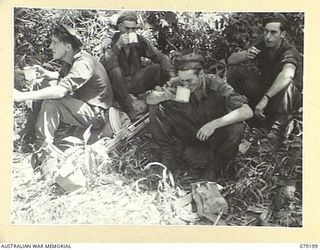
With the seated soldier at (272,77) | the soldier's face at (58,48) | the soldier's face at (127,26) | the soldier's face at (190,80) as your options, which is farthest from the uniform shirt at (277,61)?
the soldier's face at (58,48)

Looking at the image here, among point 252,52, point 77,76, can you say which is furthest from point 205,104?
point 77,76

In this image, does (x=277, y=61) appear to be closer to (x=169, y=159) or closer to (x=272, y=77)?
(x=272, y=77)

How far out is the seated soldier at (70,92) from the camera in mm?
950

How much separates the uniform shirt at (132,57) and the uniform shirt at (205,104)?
0.07m

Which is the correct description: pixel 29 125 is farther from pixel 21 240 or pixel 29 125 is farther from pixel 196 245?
pixel 196 245

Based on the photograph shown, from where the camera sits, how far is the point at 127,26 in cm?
96

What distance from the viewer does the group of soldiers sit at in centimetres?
96

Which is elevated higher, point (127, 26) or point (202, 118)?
point (127, 26)

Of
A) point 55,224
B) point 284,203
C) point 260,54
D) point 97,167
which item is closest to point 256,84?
point 260,54

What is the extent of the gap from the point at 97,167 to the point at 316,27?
48 cm

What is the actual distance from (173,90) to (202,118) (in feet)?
0.25

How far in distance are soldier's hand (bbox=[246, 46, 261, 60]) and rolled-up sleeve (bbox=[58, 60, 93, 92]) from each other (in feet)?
0.97

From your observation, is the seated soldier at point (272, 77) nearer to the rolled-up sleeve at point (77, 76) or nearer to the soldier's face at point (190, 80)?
the soldier's face at point (190, 80)

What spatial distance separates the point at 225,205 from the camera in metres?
0.95
